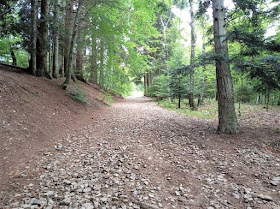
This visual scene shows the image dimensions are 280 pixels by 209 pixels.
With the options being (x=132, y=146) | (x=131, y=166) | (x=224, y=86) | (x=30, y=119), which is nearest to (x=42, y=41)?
(x=30, y=119)

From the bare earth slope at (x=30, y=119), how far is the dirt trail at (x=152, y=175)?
379mm

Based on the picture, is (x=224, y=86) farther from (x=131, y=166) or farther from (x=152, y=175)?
(x=131, y=166)

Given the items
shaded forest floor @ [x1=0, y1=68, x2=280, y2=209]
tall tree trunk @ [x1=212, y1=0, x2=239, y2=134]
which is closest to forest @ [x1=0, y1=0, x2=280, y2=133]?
tall tree trunk @ [x1=212, y1=0, x2=239, y2=134]

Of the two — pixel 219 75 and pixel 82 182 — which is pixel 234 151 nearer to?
pixel 219 75

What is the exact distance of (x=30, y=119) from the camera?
5461mm

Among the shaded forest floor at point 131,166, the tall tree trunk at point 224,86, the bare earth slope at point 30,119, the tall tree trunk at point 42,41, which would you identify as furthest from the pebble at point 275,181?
the tall tree trunk at point 42,41

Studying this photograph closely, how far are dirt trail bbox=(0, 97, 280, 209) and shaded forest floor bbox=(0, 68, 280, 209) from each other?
0.6 inches

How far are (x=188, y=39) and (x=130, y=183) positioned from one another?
20.5 metres

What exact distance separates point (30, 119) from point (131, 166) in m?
3.81

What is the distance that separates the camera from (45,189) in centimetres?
311

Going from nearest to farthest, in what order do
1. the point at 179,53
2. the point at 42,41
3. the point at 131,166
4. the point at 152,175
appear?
1. the point at 152,175
2. the point at 131,166
3. the point at 42,41
4. the point at 179,53

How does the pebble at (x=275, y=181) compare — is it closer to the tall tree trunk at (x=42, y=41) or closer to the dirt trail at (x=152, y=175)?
the dirt trail at (x=152, y=175)

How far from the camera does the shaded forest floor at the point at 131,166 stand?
9.53 feet

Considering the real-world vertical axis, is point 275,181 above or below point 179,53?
below
